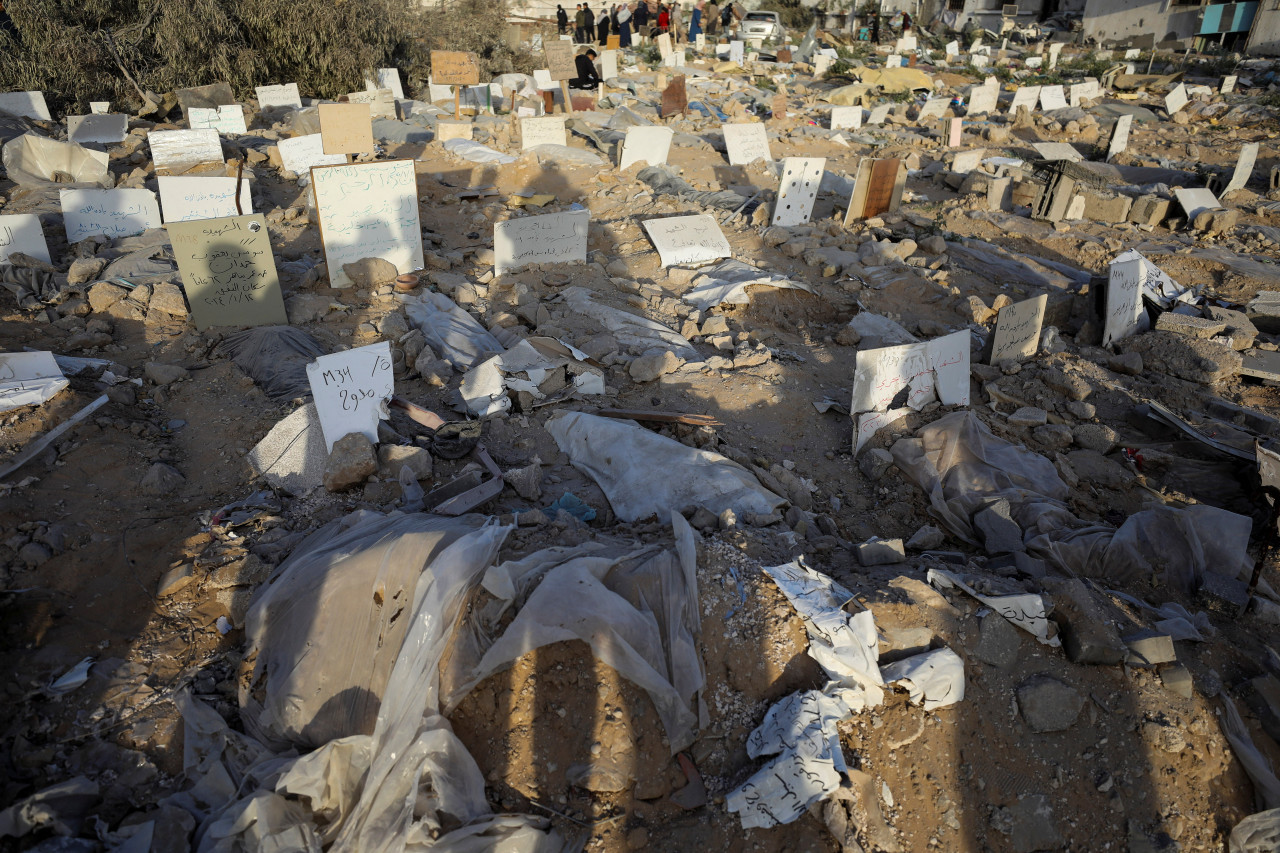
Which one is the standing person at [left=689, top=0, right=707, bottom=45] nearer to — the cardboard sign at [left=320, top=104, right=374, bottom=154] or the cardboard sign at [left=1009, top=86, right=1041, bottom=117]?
the cardboard sign at [left=1009, top=86, right=1041, bottom=117]

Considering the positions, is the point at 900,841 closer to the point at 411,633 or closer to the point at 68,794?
the point at 411,633

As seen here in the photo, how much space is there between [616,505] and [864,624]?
1.65 meters

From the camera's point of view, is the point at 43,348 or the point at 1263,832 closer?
the point at 1263,832

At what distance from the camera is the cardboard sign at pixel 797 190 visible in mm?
8805

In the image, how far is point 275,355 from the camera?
5441mm

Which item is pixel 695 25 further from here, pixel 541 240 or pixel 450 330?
pixel 450 330

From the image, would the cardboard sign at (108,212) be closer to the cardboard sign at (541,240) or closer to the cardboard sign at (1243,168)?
the cardboard sign at (541,240)

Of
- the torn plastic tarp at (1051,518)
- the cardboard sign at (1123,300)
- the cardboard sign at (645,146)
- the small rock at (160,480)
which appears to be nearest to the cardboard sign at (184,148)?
the cardboard sign at (645,146)

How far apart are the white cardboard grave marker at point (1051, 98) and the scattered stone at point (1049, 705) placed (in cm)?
1741

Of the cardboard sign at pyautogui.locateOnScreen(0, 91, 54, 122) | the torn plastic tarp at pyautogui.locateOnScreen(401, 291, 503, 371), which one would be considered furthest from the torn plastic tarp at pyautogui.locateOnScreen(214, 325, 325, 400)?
the cardboard sign at pyautogui.locateOnScreen(0, 91, 54, 122)

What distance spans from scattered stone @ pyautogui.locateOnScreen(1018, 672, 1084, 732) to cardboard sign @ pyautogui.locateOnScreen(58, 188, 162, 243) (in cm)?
948

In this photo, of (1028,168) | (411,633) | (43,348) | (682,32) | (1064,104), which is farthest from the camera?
(682,32)

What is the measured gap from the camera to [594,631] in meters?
2.74

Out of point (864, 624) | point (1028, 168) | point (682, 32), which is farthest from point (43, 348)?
point (682, 32)
